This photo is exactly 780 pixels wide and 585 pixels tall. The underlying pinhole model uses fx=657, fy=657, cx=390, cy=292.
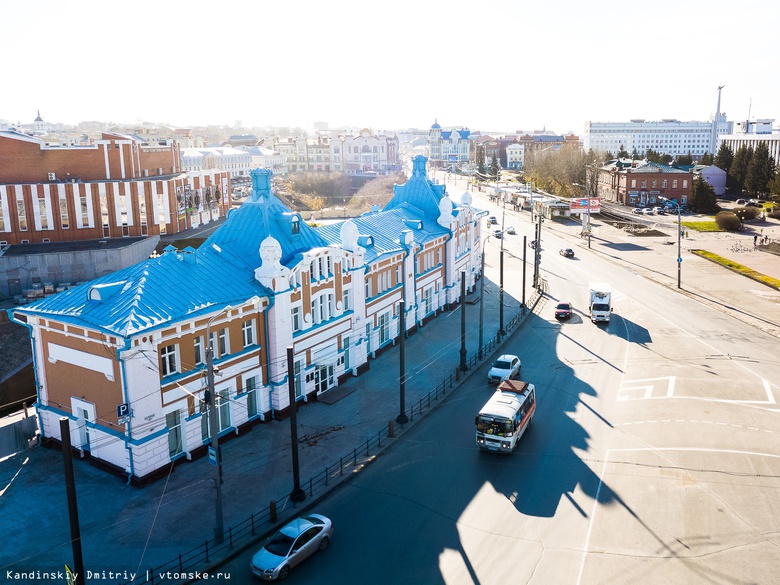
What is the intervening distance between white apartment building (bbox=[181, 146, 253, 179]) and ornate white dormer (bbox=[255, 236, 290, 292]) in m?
122

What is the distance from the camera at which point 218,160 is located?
161 metres

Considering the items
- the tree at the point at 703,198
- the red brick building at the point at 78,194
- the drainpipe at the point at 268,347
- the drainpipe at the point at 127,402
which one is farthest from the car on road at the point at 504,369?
the tree at the point at 703,198

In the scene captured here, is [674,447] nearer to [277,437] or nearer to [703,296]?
[277,437]

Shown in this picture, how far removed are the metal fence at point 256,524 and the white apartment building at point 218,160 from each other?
128 m

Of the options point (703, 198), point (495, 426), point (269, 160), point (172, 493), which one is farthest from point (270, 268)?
point (269, 160)

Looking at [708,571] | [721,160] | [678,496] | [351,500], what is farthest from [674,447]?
[721,160]

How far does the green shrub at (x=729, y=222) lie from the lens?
93.1 meters

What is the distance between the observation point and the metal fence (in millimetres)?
21578

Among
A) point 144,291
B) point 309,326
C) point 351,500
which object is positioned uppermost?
point 144,291

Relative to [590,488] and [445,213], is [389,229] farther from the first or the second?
[590,488]

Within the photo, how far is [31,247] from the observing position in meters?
63.3

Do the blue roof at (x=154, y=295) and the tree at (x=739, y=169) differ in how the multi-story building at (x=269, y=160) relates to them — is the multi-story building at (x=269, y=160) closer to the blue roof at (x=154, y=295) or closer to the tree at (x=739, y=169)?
the tree at (x=739, y=169)

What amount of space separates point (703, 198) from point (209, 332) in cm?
10520

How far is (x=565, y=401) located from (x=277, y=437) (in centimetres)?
1564
